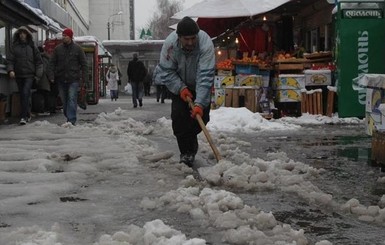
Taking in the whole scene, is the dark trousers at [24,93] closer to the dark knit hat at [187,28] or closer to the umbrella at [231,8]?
the umbrella at [231,8]

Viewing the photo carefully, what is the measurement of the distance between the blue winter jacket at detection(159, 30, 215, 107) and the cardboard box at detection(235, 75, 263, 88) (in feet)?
24.6

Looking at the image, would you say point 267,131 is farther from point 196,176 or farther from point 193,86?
point 196,176

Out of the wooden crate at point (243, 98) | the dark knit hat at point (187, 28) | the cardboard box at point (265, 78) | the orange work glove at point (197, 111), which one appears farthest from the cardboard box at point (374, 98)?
the cardboard box at point (265, 78)

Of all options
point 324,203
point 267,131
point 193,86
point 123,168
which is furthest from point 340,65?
point 324,203

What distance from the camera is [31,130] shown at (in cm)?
1045

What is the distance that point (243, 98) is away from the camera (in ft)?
46.8

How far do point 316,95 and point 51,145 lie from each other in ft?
22.9

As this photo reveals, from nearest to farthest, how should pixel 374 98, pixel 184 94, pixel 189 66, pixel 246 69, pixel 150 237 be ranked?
pixel 150 237
pixel 184 94
pixel 189 66
pixel 374 98
pixel 246 69

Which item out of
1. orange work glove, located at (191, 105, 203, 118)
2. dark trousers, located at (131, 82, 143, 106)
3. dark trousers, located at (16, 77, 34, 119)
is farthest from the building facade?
orange work glove, located at (191, 105, 203, 118)

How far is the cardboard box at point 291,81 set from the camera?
1379 cm

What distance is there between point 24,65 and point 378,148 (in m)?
8.09

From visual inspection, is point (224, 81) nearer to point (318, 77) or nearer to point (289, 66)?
point (289, 66)

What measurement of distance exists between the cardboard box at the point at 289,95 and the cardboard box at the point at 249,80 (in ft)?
1.88

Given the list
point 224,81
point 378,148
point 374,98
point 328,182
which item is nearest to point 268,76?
point 224,81
